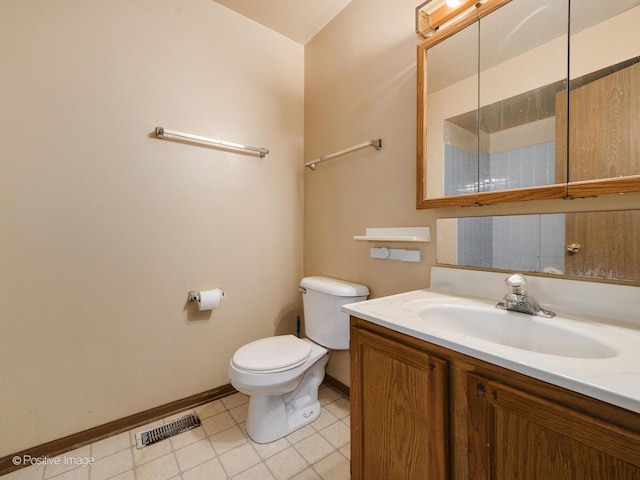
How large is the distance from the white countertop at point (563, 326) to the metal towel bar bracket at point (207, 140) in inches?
50.4

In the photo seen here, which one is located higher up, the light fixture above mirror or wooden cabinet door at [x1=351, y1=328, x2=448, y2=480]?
the light fixture above mirror

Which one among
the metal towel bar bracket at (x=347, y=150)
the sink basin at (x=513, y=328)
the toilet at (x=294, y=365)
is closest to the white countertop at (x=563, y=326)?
the sink basin at (x=513, y=328)

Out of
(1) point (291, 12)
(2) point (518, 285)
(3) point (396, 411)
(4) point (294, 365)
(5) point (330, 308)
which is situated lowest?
(4) point (294, 365)

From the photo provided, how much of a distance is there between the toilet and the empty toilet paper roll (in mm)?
321

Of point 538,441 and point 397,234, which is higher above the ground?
point 397,234

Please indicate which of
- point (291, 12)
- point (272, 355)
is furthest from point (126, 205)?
point (291, 12)

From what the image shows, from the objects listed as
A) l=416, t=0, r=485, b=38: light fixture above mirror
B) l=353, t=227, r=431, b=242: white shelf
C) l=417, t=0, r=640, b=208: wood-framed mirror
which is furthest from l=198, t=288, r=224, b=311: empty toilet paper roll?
l=416, t=0, r=485, b=38: light fixture above mirror

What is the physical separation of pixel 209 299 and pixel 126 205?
0.67 metres

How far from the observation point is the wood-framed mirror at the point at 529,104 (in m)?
0.84

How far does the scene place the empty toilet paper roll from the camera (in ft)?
5.32

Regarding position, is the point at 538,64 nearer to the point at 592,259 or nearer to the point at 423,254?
the point at 592,259

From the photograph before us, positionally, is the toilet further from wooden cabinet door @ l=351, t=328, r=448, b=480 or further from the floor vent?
wooden cabinet door @ l=351, t=328, r=448, b=480

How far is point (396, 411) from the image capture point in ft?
2.75

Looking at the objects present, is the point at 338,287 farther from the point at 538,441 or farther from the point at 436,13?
the point at 436,13
